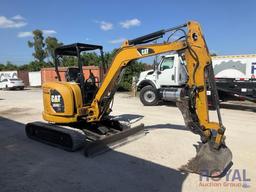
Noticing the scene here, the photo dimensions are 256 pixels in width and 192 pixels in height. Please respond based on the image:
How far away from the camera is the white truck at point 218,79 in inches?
490

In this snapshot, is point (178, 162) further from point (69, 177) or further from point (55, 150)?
point (55, 150)

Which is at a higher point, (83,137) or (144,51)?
(144,51)

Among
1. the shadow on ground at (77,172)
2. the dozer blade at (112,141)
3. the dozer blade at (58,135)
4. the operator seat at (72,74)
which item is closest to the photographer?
the shadow on ground at (77,172)

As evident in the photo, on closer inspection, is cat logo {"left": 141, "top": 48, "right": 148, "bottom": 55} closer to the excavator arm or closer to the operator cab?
the excavator arm

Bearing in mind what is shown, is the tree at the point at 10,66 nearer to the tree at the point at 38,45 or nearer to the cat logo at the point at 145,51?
the tree at the point at 38,45

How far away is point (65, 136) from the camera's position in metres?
6.70

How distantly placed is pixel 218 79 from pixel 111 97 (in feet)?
25.5

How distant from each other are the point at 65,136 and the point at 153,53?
111 inches

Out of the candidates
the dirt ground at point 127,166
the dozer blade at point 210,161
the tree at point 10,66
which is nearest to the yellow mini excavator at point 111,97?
the dozer blade at point 210,161

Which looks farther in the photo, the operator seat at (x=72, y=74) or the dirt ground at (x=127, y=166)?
the operator seat at (x=72, y=74)

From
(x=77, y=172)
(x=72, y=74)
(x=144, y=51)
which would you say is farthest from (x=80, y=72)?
(x=77, y=172)

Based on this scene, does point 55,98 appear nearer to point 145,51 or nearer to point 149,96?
point 145,51

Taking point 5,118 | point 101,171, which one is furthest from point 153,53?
point 5,118

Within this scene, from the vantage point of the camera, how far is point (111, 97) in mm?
7262
